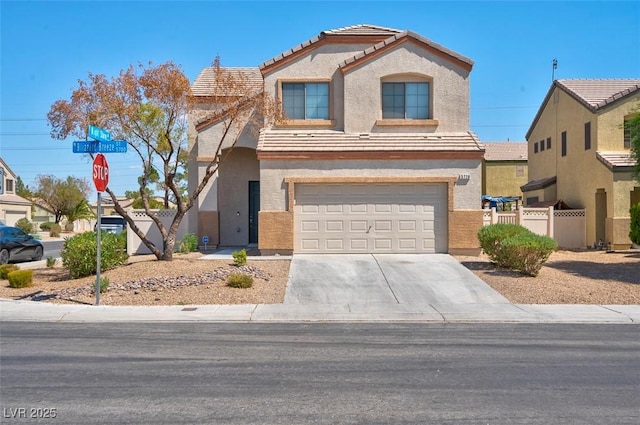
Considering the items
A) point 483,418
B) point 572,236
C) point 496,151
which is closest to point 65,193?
point 496,151

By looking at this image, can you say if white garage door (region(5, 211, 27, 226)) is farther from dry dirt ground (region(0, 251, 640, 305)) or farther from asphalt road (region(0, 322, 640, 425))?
asphalt road (region(0, 322, 640, 425))

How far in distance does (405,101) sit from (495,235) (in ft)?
21.3

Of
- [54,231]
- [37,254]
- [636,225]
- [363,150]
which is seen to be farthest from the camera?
[54,231]

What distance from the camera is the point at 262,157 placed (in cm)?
1917

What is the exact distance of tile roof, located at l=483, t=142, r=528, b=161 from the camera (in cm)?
4491

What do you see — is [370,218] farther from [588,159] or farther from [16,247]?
[16,247]

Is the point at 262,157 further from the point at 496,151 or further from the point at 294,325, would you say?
the point at 496,151

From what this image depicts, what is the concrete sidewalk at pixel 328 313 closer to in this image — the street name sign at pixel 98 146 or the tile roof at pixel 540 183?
the street name sign at pixel 98 146

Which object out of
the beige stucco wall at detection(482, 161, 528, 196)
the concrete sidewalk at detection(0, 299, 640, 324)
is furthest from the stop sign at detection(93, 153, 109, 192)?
the beige stucco wall at detection(482, 161, 528, 196)

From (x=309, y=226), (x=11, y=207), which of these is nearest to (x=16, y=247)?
(x=309, y=226)

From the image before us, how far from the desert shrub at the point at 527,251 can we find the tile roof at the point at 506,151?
29398 millimetres

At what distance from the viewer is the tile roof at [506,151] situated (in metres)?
44.9

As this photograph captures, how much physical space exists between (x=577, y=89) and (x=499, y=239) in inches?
587

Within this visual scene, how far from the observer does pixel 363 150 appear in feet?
63.4
